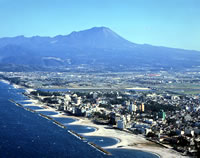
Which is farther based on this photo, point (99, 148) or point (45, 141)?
point (45, 141)

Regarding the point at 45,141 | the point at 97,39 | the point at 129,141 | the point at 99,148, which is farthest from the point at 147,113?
the point at 97,39

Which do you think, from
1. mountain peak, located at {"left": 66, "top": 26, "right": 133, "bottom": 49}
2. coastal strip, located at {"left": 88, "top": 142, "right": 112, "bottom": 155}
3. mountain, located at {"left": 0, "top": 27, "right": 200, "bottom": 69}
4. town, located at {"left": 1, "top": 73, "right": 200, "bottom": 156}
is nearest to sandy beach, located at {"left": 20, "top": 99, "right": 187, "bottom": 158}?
coastal strip, located at {"left": 88, "top": 142, "right": 112, "bottom": 155}

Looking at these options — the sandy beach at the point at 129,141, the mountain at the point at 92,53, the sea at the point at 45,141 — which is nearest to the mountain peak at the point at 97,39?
the mountain at the point at 92,53

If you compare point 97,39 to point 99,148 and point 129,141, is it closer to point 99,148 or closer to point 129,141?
point 129,141

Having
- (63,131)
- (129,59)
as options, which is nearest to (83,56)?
(129,59)

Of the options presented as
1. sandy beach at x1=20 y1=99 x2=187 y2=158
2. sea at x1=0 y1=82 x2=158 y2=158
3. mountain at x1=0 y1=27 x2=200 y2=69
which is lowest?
sandy beach at x1=20 y1=99 x2=187 y2=158

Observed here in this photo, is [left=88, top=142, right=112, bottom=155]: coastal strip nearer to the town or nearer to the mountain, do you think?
the town

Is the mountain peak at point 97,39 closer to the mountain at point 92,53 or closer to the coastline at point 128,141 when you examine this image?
the mountain at point 92,53
